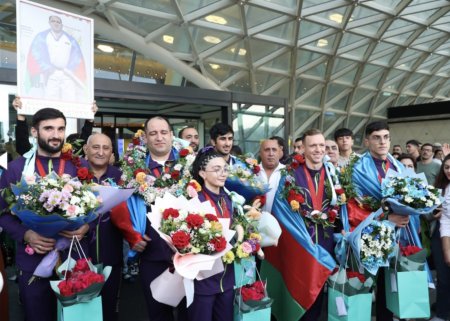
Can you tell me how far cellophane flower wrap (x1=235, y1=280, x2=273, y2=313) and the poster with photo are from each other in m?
2.55

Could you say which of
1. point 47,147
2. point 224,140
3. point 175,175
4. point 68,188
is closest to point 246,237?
point 175,175

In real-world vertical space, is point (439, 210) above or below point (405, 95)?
below

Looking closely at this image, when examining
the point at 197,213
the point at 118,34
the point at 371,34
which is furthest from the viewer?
the point at 371,34

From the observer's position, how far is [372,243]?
313 cm

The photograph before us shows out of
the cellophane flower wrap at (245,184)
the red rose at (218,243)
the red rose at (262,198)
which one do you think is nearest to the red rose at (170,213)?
the red rose at (218,243)

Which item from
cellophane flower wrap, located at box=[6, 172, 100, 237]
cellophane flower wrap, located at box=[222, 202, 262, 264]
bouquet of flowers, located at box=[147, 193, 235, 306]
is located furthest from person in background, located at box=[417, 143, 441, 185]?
cellophane flower wrap, located at box=[6, 172, 100, 237]

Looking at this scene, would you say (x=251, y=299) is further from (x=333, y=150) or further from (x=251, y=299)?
(x=333, y=150)

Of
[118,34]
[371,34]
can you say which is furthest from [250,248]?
[371,34]

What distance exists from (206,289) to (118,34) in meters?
15.5

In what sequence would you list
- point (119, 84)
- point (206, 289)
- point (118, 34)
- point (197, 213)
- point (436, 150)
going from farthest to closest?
1. point (118, 34)
2. point (436, 150)
3. point (119, 84)
4. point (206, 289)
5. point (197, 213)

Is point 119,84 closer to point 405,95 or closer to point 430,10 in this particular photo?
point 430,10

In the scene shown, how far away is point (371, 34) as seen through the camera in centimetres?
2078

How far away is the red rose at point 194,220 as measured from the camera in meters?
2.34

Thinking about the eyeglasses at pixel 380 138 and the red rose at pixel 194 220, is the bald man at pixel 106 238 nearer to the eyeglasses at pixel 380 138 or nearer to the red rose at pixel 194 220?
the red rose at pixel 194 220
